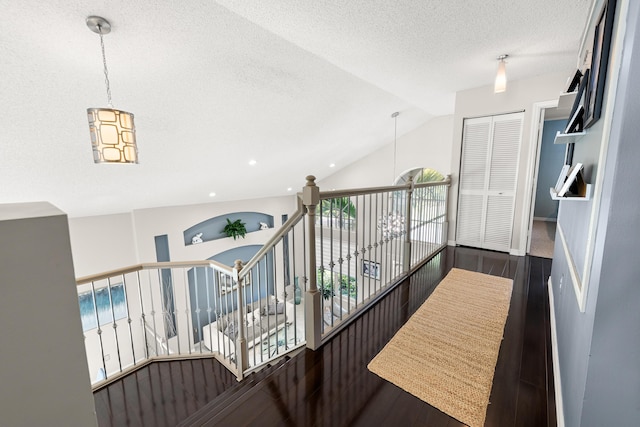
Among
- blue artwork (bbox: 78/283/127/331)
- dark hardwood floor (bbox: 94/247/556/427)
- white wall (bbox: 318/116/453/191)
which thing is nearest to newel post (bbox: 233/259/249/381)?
dark hardwood floor (bbox: 94/247/556/427)

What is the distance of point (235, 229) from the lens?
7895 mm

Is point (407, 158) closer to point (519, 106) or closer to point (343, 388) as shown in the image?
point (519, 106)

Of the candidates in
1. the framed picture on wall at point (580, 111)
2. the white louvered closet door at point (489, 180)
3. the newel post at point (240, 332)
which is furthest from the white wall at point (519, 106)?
the newel post at point (240, 332)

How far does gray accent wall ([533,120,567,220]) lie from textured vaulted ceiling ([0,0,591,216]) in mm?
2903

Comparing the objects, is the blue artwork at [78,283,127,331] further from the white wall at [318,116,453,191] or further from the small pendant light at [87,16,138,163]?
the white wall at [318,116,453,191]

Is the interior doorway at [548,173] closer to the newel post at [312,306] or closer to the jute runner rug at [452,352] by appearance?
the jute runner rug at [452,352]

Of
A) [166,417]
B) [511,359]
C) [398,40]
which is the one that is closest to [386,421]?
[511,359]

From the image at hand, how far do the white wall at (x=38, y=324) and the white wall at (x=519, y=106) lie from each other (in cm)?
459

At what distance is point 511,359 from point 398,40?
9.15 feet

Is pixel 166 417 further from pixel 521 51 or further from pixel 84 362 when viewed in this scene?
pixel 521 51

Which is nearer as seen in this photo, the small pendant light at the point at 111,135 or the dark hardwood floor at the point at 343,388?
the dark hardwood floor at the point at 343,388

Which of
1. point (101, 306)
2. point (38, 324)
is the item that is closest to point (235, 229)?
point (101, 306)

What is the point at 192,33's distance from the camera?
Result: 2.51 meters

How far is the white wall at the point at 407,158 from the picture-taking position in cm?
654
